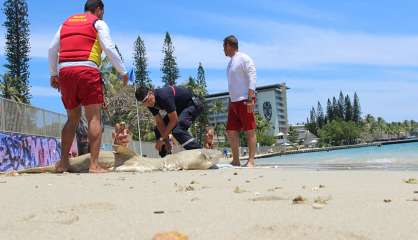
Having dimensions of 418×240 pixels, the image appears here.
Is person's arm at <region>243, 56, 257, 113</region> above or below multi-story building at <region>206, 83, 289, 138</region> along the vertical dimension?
below

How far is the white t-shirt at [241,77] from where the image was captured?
24.5ft

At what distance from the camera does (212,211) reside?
96.2 inches

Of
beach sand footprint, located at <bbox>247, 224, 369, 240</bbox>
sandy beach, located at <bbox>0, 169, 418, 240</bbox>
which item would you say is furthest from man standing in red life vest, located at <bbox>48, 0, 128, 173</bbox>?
beach sand footprint, located at <bbox>247, 224, 369, 240</bbox>

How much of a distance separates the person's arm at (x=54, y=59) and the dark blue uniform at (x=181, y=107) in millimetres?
1408

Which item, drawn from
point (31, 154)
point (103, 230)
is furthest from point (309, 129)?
point (103, 230)

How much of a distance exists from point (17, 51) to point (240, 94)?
143 feet

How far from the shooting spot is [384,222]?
2105mm

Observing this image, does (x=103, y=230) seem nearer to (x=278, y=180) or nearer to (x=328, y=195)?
(x=328, y=195)

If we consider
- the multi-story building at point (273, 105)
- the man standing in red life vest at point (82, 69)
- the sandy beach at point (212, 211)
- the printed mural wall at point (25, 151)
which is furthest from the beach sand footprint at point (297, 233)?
the multi-story building at point (273, 105)

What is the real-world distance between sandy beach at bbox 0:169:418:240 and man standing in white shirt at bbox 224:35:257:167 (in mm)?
3557

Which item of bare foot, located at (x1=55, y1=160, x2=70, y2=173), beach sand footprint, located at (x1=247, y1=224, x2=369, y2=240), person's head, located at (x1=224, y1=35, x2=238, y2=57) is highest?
person's head, located at (x1=224, y1=35, x2=238, y2=57)

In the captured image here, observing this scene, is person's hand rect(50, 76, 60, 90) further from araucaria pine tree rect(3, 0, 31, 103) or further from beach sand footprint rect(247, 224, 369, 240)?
araucaria pine tree rect(3, 0, 31, 103)

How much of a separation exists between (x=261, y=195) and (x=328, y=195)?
383 millimetres

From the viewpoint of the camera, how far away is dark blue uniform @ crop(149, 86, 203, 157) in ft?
22.3
